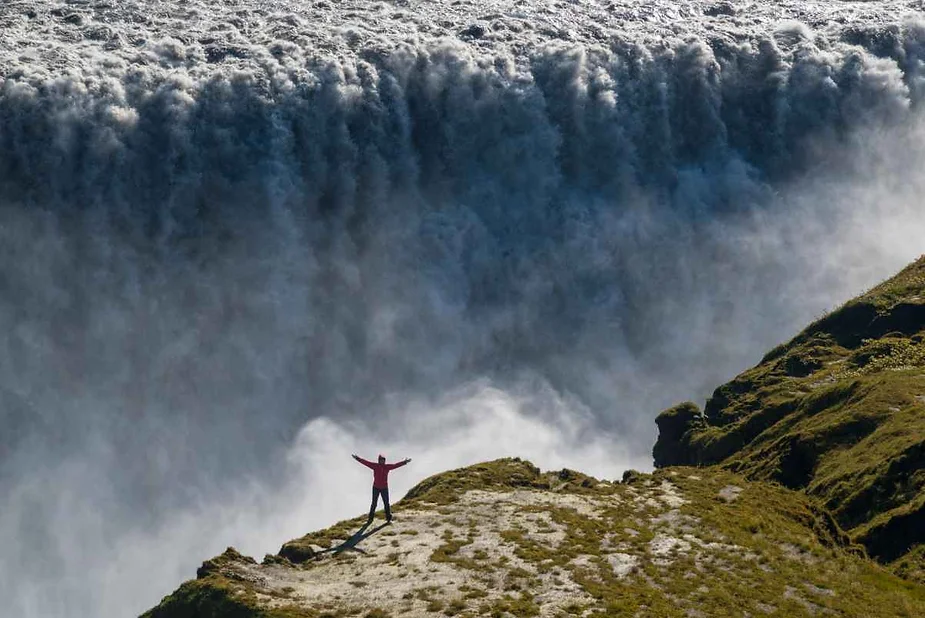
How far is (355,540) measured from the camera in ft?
143

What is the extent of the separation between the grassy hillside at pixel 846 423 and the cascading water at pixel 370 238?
67.8 feet

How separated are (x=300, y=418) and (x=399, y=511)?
38.5 metres

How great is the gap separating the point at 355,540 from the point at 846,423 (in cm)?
2108

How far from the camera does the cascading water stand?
267ft

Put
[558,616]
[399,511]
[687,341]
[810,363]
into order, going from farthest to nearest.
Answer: [687,341] < [810,363] < [399,511] < [558,616]

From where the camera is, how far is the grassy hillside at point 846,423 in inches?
1775

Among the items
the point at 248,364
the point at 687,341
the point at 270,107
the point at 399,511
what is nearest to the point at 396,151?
the point at 270,107

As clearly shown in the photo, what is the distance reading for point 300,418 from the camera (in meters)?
84.7

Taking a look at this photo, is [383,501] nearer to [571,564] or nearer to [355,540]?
[355,540]

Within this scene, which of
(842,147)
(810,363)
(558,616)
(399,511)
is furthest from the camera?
(842,147)

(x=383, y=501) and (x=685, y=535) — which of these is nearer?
(x=685, y=535)

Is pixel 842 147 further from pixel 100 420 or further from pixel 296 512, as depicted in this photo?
pixel 100 420

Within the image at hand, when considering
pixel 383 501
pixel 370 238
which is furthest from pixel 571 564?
pixel 370 238

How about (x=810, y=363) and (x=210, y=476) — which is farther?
(x=210, y=476)
